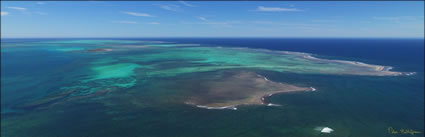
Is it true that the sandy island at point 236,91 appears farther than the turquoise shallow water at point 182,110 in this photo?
Yes

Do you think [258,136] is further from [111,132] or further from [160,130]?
[111,132]

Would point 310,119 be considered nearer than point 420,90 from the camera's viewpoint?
Yes

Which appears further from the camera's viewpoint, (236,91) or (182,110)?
(236,91)

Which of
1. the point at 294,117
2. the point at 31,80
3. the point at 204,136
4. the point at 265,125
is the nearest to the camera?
the point at 204,136

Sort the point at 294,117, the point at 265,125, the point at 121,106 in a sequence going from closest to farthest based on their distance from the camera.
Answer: the point at 265,125 → the point at 294,117 → the point at 121,106

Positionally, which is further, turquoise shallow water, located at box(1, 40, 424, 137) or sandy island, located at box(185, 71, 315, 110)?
sandy island, located at box(185, 71, 315, 110)

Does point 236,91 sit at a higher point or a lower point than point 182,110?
higher

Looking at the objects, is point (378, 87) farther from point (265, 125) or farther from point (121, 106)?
point (121, 106)

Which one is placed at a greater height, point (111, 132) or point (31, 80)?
point (31, 80)

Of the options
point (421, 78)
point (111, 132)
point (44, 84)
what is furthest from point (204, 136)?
point (421, 78)
